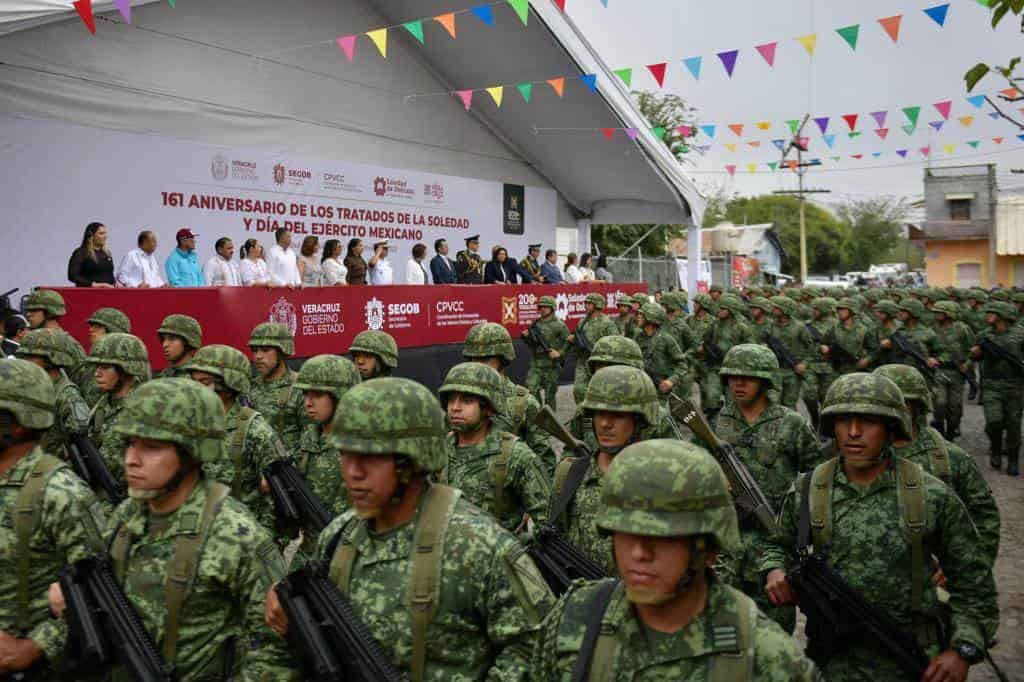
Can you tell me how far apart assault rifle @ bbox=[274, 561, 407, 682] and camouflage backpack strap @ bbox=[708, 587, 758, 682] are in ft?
3.11

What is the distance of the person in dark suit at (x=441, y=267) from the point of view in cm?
1688

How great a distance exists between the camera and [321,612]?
9.04 ft

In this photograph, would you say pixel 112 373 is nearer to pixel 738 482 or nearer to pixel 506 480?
pixel 506 480

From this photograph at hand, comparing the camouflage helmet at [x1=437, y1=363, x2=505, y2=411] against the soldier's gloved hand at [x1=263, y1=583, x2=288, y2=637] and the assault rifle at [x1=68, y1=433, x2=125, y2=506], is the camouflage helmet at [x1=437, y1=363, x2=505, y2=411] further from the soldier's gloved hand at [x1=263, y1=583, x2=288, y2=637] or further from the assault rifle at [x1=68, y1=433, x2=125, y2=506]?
the soldier's gloved hand at [x1=263, y1=583, x2=288, y2=637]

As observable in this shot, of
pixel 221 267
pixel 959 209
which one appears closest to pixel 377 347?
pixel 221 267

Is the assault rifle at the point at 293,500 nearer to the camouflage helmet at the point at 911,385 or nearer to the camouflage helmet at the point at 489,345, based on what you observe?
the camouflage helmet at the point at 489,345

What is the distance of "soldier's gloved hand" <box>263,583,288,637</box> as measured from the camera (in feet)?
9.15

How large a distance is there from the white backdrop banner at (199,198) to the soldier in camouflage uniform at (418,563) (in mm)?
12029

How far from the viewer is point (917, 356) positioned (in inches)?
495

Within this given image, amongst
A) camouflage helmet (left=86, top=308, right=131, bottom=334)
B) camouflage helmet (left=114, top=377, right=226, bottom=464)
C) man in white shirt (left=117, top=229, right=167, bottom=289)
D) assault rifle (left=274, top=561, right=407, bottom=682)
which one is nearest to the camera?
assault rifle (left=274, top=561, right=407, bottom=682)

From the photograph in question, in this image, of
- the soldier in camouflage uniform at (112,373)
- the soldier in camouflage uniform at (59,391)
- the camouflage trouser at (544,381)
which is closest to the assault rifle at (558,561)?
the soldier in camouflage uniform at (59,391)

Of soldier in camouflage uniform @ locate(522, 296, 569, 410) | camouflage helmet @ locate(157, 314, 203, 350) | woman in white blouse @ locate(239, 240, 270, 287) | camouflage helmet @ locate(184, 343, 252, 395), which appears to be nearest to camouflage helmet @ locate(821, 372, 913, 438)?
camouflage helmet @ locate(184, 343, 252, 395)

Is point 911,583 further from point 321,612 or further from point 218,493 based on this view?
point 218,493

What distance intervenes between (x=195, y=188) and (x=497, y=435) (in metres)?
12.1
